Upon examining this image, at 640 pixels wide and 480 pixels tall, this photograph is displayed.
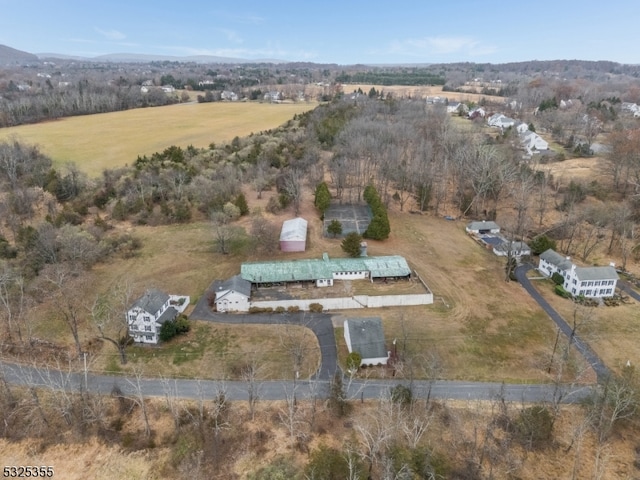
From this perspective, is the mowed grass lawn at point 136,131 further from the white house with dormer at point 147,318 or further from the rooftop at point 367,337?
the rooftop at point 367,337

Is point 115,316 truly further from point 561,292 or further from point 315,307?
point 561,292

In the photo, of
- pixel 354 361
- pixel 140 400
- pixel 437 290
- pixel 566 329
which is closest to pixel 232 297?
pixel 354 361

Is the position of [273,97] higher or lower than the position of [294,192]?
higher

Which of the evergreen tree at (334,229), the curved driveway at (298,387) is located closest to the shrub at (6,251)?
the curved driveway at (298,387)

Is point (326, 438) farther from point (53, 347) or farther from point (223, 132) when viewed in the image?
point (223, 132)

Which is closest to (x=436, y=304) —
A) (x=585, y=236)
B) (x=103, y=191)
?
(x=585, y=236)

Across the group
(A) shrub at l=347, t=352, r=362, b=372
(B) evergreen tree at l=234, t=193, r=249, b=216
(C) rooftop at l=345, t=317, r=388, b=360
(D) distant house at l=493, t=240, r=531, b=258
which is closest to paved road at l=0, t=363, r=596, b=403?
(A) shrub at l=347, t=352, r=362, b=372
